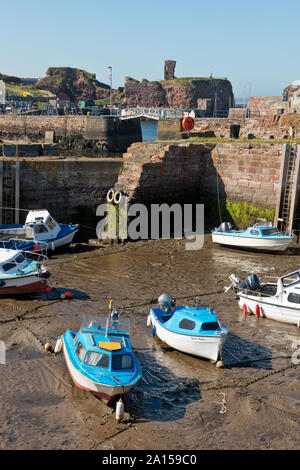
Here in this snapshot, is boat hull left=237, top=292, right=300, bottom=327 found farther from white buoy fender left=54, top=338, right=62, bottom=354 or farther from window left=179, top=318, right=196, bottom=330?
white buoy fender left=54, top=338, right=62, bottom=354

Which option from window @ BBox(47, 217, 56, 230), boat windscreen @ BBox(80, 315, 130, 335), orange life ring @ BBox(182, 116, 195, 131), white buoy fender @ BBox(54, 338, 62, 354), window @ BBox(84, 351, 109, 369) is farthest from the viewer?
orange life ring @ BBox(182, 116, 195, 131)

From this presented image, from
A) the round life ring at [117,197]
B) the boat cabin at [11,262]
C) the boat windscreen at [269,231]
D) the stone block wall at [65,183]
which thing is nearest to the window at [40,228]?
the stone block wall at [65,183]

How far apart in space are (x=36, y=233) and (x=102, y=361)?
10152 millimetres

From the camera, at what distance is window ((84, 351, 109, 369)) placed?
994cm

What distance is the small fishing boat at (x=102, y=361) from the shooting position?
9.59m

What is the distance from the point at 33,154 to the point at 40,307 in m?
13.4

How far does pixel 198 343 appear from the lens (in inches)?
454

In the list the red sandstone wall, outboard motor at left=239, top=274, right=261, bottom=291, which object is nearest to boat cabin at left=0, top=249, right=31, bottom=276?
outboard motor at left=239, top=274, right=261, bottom=291

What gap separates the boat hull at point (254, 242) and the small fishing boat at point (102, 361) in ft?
32.6

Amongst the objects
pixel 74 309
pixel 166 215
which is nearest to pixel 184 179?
pixel 166 215

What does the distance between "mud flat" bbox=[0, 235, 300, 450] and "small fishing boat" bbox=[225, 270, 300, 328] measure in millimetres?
253

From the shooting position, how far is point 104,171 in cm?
2380

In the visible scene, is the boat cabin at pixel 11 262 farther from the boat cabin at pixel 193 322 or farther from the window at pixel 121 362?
the window at pixel 121 362
